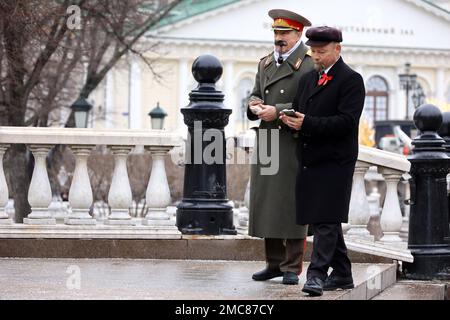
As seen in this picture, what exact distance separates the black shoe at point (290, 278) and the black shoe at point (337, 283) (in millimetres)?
440

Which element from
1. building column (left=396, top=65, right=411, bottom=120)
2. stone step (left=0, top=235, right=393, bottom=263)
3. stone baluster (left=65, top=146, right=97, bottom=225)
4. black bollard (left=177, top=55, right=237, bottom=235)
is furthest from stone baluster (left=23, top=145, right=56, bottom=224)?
building column (left=396, top=65, right=411, bottom=120)

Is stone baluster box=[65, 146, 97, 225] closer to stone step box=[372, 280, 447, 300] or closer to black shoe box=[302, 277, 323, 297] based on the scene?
stone step box=[372, 280, 447, 300]

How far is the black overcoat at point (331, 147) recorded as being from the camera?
855 cm

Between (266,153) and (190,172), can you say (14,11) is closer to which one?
(190,172)

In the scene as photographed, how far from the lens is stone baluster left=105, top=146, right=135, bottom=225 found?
37.1ft

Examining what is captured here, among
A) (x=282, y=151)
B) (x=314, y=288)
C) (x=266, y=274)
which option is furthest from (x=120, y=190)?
(x=314, y=288)

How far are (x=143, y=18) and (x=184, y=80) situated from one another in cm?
5646

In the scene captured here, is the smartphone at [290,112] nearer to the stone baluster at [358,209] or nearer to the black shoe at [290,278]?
the black shoe at [290,278]

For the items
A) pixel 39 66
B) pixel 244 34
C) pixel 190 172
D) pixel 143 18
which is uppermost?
pixel 244 34

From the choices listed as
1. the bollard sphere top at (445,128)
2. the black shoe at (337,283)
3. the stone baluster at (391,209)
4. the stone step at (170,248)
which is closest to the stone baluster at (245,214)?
the stone step at (170,248)

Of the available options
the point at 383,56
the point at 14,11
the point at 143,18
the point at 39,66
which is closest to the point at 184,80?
the point at 383,56

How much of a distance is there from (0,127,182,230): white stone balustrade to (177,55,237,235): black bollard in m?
0.20

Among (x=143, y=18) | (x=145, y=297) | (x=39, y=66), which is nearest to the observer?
(x=145, y=297)

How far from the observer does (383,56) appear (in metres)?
87.8
